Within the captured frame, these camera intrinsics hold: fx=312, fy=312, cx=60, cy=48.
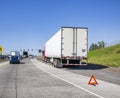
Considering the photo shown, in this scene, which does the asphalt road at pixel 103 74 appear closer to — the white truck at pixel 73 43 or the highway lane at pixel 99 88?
the highway lane at pixel 99 88

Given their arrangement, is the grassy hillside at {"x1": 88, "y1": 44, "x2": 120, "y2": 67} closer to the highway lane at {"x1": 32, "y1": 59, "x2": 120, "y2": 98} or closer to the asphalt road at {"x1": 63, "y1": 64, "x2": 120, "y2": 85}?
the asphalt road at {"x1": 63, "y1": 64, "x2": 120, "y2": 85}

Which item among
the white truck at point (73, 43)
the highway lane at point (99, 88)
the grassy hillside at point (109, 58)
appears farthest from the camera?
the grassy hillside at point (109, 58)

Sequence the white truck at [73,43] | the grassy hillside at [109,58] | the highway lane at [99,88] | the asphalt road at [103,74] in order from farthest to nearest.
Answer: the grassy hillside at [109,58] < the white truck at [73,43] < the asphalt road at [103,74] < the highway lane at [99,88]

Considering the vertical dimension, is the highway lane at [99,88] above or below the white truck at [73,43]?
below

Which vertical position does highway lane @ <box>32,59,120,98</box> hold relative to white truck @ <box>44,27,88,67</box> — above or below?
below

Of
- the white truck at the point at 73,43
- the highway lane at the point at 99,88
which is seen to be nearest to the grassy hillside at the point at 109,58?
the white truck at the point at 73,43

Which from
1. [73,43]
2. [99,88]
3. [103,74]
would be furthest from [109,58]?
[99,88]

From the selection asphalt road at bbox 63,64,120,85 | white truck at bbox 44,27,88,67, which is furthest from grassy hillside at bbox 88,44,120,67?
asphalt road at bbox 63,64,120,85

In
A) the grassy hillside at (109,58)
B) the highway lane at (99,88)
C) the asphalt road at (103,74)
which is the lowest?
the highway lane at (99,88)

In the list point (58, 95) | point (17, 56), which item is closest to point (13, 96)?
point (58, 95)

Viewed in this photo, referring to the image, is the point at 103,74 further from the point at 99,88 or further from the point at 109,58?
the point at 109,58

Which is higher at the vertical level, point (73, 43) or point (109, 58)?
point (73, 43)

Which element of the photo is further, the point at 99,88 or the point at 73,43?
the point at 73,43

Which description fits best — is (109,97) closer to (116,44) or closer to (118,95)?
(118,95)
